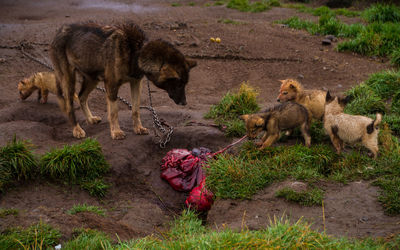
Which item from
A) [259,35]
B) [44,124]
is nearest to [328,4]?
[259,35]

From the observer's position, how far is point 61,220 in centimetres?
443

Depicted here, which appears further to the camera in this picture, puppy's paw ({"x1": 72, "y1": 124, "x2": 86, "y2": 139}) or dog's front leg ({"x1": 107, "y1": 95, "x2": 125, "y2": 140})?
puppy's paw ({"x1": 72, "y1": 124, "x2": 86, "y2": 139})

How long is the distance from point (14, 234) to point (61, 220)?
0.57 meters

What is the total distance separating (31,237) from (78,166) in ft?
5.57

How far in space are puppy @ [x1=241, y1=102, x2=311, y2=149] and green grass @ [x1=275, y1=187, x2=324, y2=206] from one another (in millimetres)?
1219

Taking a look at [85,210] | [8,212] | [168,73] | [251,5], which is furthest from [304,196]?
[251,5]

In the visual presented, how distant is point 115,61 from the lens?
5.97 m

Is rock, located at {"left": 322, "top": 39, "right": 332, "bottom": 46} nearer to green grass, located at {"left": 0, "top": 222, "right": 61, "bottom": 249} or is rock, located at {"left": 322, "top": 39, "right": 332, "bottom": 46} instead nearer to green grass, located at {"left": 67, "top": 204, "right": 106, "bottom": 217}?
green grass, located at {"left": 67, "top": 204, "right": 106, "bottom": 217}

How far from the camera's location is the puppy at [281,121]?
20.1 feet

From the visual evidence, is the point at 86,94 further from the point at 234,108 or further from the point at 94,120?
the point at 234,108

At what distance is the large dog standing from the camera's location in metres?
5.75

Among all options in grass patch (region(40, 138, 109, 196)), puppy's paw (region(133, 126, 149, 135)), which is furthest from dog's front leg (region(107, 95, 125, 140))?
grass patch (region(40, 138, 109, 196))

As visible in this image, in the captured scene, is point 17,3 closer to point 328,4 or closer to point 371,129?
point 328,4

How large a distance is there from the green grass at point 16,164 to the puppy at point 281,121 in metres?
3.12
